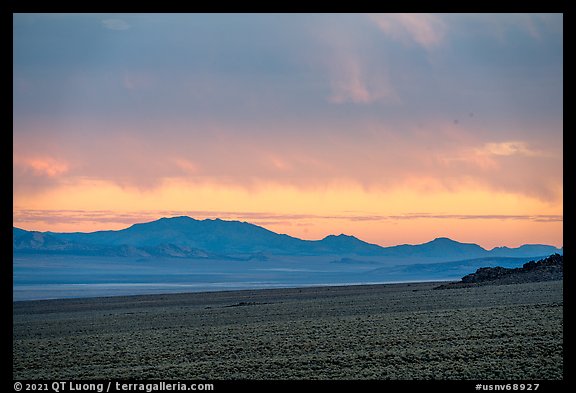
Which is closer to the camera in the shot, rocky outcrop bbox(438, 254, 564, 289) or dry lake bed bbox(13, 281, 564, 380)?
dry lake bed bbox(13, 281, 564, 380)

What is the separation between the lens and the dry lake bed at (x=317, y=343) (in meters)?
17.3

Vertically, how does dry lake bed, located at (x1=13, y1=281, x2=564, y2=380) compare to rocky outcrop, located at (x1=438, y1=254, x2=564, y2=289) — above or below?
below

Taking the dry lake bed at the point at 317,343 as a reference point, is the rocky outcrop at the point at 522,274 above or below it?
above

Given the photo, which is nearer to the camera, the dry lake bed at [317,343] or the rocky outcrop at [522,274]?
the dry lake bed at [317,343]

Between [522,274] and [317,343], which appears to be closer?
[317,343]

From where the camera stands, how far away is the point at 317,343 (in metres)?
22.0

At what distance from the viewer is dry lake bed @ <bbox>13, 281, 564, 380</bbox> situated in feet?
56.9

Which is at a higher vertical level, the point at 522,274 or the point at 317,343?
the point at 522,274

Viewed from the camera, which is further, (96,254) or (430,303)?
(96,254)
